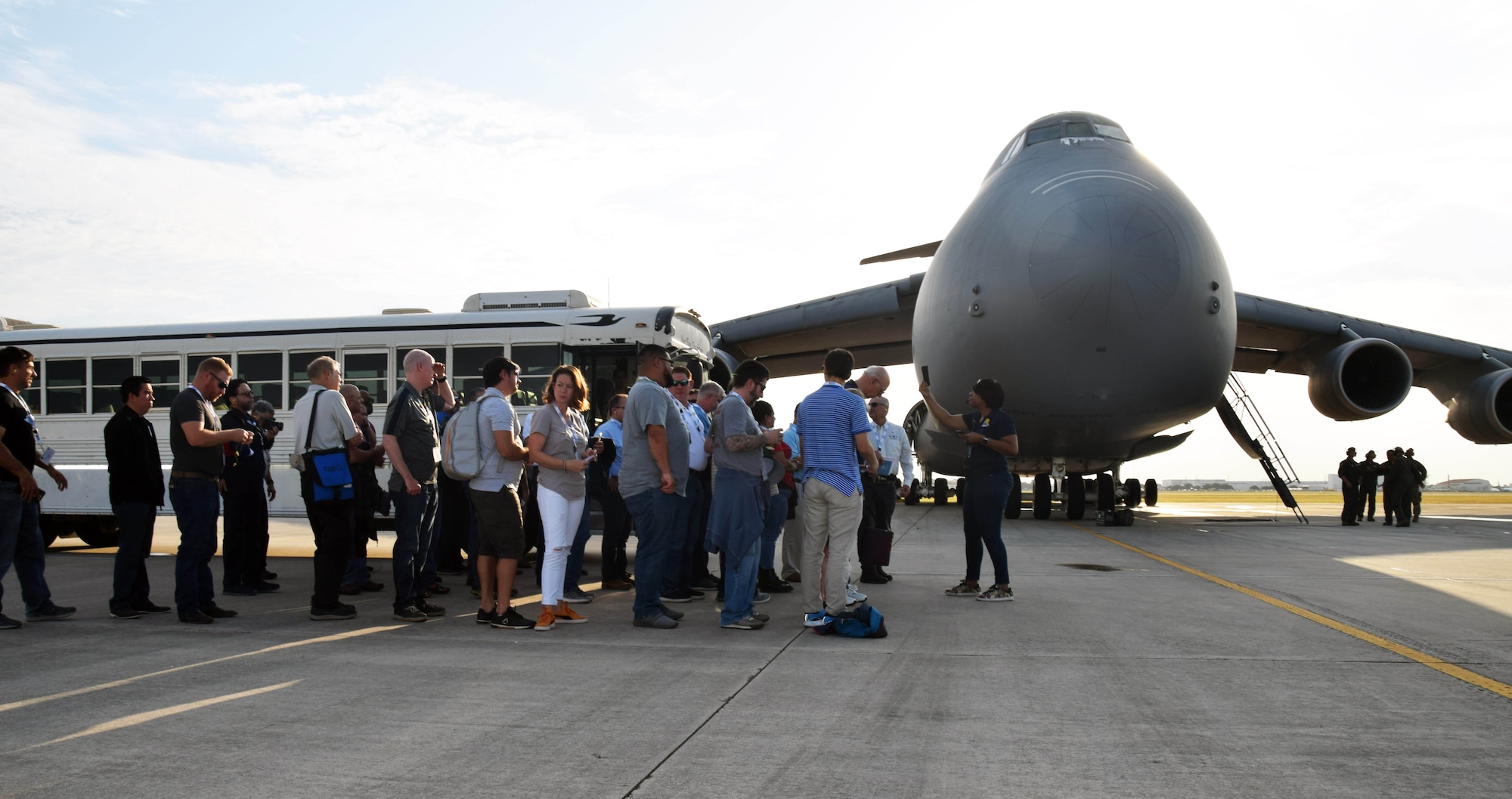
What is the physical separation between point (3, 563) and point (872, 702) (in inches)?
220

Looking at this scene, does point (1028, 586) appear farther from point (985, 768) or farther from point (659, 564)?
point (985, 768)

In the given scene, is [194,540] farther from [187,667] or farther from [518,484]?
[518,484]

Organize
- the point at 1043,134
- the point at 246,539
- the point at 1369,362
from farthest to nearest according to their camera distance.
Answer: the point at 1369,362 → the point at 1043,134 → the point at 246,539

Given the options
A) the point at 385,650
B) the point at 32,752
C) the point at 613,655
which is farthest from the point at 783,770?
the point at 385,650

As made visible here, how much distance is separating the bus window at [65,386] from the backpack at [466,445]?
8.99 m

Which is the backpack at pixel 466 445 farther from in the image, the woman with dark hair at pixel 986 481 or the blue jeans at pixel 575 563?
the woman with dark hair at pixel 986 481

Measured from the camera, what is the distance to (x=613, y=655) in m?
5.47

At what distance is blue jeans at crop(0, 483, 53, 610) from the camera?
642 centimetres

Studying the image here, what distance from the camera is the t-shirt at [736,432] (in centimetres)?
640

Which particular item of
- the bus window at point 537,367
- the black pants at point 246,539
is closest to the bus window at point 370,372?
the bus window at point 537,367

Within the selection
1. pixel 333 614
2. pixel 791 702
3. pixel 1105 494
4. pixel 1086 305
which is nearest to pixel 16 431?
pixel 333 614

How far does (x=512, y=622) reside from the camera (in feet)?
20.8

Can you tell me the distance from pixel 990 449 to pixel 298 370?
339 inches

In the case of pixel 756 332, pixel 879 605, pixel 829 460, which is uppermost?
pixel 756 332
